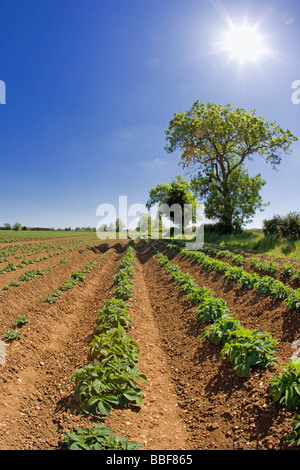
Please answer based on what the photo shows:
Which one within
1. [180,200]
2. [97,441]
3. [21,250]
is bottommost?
[97,441]

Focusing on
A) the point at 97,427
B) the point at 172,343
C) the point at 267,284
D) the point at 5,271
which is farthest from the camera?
the point at 5,271

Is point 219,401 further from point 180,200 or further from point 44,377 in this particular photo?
point 180,200

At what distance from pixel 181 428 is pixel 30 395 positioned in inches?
99.3

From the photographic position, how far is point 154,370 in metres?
4.66

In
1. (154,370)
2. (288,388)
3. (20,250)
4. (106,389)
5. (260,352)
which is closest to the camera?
(288,388)

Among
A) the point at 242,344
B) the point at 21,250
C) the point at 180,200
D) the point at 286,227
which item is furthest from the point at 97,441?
the point at 180,200

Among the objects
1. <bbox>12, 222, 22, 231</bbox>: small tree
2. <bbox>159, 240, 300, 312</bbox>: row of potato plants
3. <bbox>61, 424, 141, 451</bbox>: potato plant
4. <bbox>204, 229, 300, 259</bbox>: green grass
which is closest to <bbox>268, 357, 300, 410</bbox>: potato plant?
<bbox>61, 424, 141, 451</bbox>: potato plant

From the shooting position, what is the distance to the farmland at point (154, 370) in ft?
10.0

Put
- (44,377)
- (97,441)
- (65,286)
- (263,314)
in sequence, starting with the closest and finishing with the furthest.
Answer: (97,441)
(44,377)
(263,314)
(65,286)

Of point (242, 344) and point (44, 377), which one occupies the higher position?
point (242, 344)

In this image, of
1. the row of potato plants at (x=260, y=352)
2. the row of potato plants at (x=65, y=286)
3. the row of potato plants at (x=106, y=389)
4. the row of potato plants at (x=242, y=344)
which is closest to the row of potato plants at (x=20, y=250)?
the row of potato plants at (x=65, y=286)
